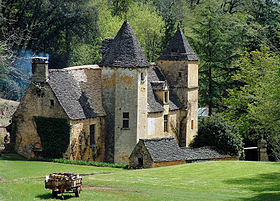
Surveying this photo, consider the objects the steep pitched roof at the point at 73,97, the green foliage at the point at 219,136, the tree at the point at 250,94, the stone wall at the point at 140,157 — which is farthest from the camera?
the tree at the point at 250,94

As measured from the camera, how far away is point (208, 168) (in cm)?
3684

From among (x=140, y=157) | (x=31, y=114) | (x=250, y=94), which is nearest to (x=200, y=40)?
(x=250, y=94)

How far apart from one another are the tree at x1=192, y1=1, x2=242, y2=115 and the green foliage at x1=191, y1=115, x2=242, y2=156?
1281 centimetres

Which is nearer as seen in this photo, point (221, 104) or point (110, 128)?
point (110, 128)

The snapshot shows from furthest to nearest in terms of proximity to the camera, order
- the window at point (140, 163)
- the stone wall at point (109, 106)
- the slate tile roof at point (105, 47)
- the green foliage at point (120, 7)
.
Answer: the green foliage at point (120, 7)
the slate tile roof at point (105, 47)
the stone wall at point (109, 106)
the window at point (140, 163)

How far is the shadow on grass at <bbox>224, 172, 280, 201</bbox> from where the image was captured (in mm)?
26766

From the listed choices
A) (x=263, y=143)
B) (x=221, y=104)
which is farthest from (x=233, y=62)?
(x=263, y=143)

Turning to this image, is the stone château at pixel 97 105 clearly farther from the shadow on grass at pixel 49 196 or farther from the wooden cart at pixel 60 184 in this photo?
the wooden cart at pixel 60 184

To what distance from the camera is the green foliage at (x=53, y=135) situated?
140 ft

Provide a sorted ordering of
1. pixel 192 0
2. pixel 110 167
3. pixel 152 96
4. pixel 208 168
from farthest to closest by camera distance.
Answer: pixel 192 0 → pixel 152 96 → pixel 110 167 → pixel 208 168

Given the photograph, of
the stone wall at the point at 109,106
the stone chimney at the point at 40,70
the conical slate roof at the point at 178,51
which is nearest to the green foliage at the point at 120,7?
the conical slate roof at the point at 178,51

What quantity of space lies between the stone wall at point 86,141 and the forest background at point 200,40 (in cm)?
1211

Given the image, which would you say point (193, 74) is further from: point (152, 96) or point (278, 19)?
point (278, 19)

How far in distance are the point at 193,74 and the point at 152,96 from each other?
23.0 feet
